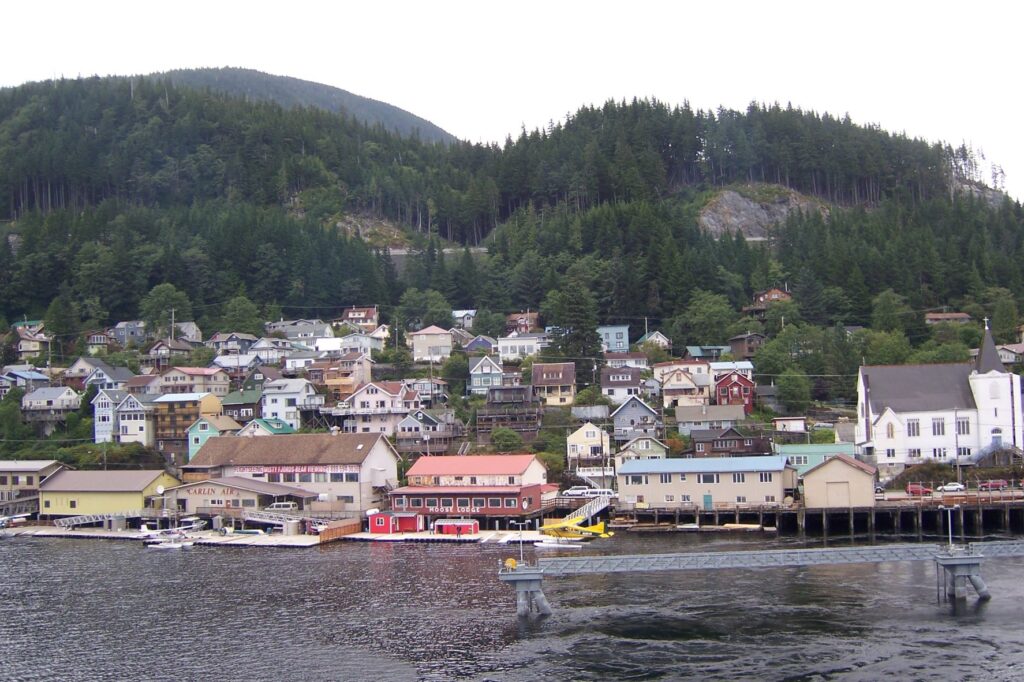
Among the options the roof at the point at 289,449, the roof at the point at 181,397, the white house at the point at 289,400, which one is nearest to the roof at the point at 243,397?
the white house at the point at 289,400

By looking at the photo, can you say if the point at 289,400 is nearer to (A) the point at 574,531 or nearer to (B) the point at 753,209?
(A) the point at 574,531

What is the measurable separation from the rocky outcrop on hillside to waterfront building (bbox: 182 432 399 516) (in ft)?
220

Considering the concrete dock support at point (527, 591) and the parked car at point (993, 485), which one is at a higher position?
the parked car at point (993, 485)

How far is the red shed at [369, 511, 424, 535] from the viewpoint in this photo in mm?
54156

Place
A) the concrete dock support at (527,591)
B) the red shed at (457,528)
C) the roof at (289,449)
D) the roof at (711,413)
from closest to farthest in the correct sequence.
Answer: the concrete dock support at (527,591) → the red shed at (457,528) → the roof at (289,449) → the roof at (711,413)

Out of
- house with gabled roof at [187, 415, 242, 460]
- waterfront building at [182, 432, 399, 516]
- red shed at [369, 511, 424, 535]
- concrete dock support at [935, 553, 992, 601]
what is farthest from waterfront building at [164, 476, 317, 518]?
concrete dock support at [935, 553, 992, 601]

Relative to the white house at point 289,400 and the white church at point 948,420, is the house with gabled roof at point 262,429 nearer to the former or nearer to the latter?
the white house at point 289,400

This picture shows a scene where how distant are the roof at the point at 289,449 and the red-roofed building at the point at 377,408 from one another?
324 inches

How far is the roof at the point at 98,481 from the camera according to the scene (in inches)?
2368

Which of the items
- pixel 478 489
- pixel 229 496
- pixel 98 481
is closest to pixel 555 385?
pixel 478 489

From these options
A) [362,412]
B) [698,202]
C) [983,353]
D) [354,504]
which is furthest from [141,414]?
[698,202]

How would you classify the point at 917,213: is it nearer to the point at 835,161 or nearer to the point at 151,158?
the point at 835,161

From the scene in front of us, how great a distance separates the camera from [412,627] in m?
33.1

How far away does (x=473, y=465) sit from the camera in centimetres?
5791
